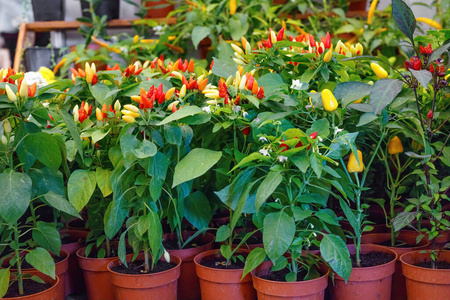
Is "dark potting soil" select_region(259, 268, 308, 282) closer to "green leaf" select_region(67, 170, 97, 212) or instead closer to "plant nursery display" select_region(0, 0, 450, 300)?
"plant nursery display" select_region(0, 0, 450, 300)

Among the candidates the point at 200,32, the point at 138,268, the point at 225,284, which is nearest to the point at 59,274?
the point at 138,268

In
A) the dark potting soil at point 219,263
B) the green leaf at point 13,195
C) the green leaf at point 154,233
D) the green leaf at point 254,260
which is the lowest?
the dark potting soil at point 219,263

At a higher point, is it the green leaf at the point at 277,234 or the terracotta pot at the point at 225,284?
the green leaf at the point at 277,234

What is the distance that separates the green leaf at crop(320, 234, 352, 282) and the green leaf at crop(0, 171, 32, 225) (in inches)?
25.8

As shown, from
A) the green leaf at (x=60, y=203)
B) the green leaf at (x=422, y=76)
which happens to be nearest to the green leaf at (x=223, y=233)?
the green leaf at (x=60, y=203)

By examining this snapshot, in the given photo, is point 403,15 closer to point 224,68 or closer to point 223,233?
point 224,68

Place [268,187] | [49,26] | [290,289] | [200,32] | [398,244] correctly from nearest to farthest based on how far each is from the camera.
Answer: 1. [268,187]
2. [290,289]
3. [398,244]
4. [200,32]
5. [49,26]

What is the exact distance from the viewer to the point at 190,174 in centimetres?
115

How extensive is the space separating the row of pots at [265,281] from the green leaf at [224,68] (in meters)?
0.49

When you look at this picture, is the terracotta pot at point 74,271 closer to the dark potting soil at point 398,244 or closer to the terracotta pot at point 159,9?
the dark potting soil at point 398,244

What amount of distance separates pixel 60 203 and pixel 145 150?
0.84 ft

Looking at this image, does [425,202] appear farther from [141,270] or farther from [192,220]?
[141,270]

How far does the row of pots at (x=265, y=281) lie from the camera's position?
1.20 meters

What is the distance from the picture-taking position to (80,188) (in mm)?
1252
